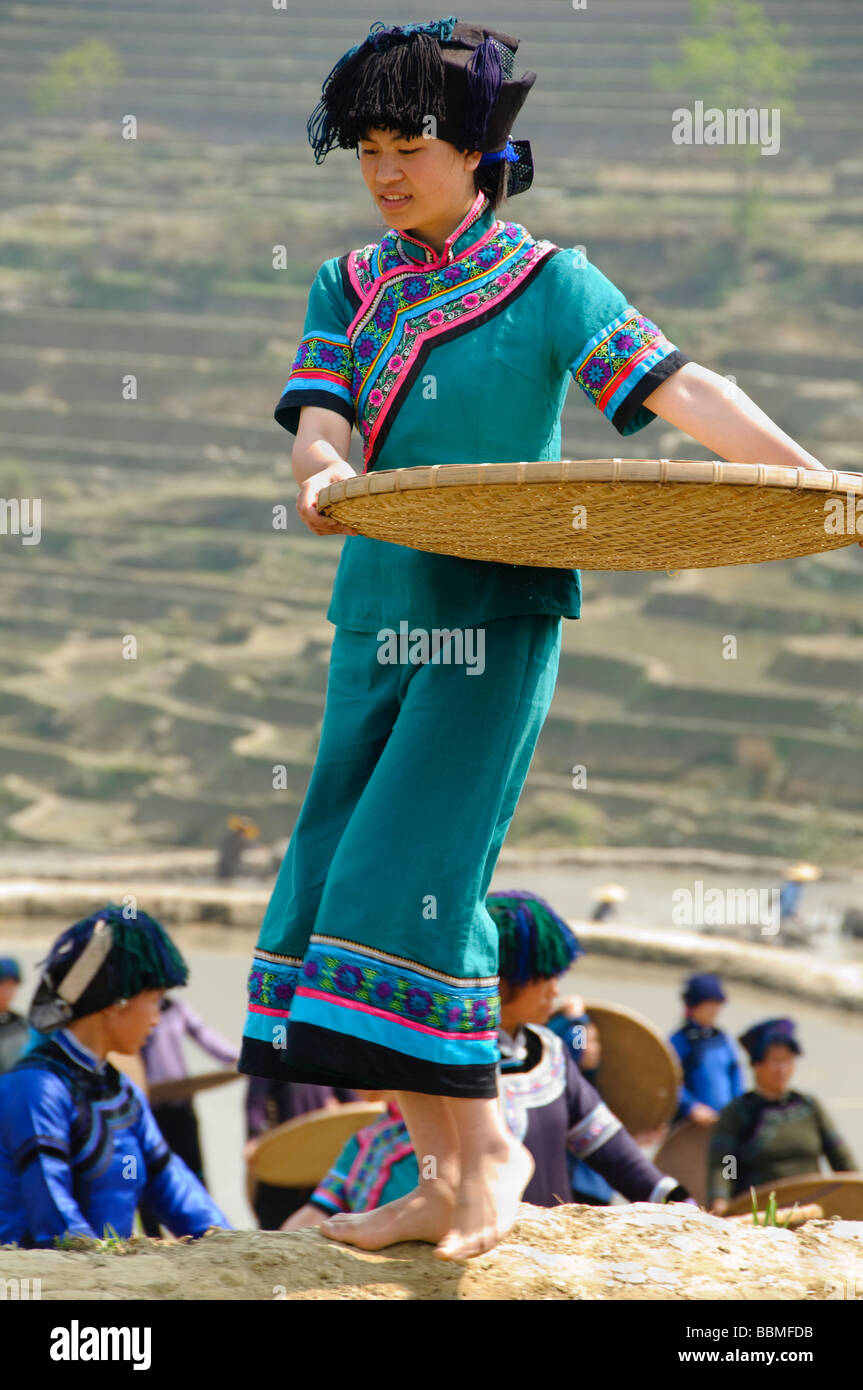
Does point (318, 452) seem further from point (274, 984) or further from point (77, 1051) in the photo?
point (77, 1051)

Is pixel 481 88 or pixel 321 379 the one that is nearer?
pixel 481 88

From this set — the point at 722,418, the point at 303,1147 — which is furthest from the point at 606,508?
the point at 303,1147

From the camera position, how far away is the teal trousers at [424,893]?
2104 mm

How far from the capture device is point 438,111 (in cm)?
210

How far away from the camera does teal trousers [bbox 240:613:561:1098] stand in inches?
82.8

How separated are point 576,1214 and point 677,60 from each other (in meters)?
37.1

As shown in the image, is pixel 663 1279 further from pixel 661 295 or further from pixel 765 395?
pixel 661 295

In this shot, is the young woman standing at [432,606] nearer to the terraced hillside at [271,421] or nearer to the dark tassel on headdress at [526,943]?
the dark tassel on headdress at [526,943]

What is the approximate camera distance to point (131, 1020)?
252 centimetres

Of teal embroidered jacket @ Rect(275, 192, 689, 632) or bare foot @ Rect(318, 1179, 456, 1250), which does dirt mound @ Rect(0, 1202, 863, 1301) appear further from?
teal embroidered jacket @ Rect(275, 192, 689, 632)

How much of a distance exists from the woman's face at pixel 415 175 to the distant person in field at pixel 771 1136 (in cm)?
271

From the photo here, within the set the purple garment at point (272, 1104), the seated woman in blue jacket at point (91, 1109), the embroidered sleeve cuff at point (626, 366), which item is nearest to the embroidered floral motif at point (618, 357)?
the embroidered sleeve cuff at point (626, 366)

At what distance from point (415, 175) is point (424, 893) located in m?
0.87

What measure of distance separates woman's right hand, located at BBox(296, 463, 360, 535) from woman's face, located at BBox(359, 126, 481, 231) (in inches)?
12.7
